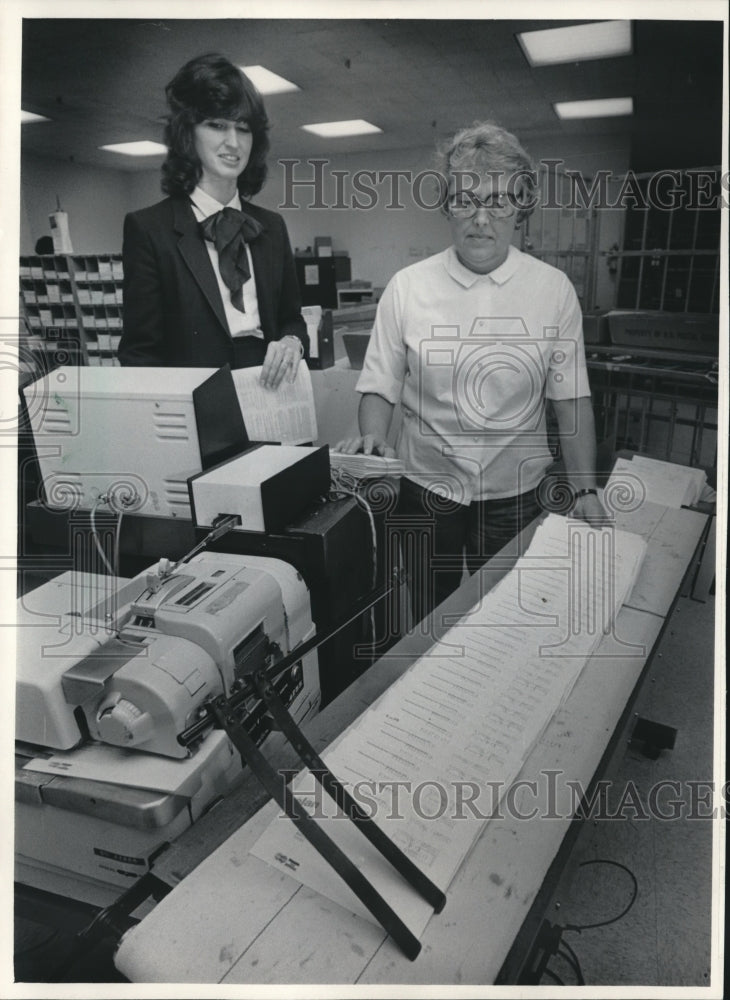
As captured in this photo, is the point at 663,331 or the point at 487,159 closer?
the point at 487,159

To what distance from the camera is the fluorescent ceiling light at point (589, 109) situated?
184 cm

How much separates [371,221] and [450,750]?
3765 mm

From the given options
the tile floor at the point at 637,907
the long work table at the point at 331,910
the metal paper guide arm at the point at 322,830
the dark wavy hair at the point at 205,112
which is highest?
the dark wavy hair at the point at 205,112

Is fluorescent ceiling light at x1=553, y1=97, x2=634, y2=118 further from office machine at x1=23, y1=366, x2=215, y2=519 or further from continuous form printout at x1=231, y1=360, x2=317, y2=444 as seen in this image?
office machine at x1=23, y1=366, x2=215, y2=519

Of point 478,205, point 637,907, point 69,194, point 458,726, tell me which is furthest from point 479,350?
point 69,194

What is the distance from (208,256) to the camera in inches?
62.2

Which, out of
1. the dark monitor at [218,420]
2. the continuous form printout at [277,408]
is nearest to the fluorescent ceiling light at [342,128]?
the continuous form printout at [277,408]

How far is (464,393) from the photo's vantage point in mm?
1511


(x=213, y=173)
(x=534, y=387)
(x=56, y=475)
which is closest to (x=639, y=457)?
(x=534, y=387)

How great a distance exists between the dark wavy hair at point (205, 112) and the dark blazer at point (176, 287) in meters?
0.06

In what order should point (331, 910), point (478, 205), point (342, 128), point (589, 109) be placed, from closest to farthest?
point (331, 910) < point (478, 205) < point (342, 128) < point (589, 109)

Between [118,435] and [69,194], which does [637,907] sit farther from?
[69,194]

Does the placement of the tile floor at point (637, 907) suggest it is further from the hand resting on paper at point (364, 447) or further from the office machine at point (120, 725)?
the hand resting on paper at point (364, 447)

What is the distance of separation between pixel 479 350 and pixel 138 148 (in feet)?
3.45
